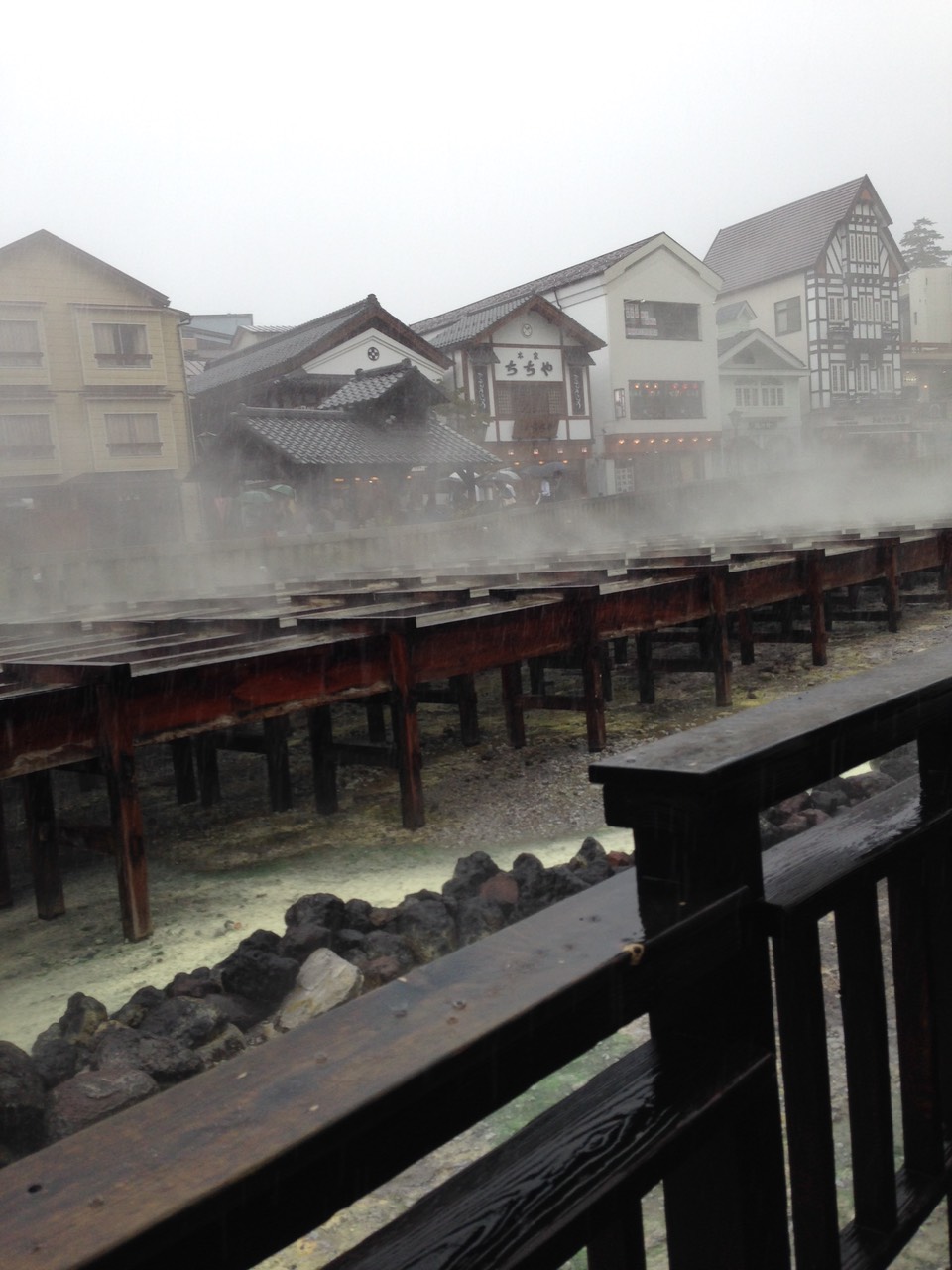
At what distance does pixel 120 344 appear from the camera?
26.9 m

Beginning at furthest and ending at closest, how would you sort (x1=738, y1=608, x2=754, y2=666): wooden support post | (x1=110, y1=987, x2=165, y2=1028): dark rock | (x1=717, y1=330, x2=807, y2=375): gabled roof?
(x1=717, y1=330, x2=807, y2=375): gabled roof < (x1=738, y1=608, x2=754, y2=666): wooden support post < (x1=110, y1=987, x2=165, y2=1028): dark rock

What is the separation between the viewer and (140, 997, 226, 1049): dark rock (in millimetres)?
3800

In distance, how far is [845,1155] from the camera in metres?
2.77

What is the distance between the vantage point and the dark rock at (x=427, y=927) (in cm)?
445

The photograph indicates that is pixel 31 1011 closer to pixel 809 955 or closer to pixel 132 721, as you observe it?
pixel 132 721

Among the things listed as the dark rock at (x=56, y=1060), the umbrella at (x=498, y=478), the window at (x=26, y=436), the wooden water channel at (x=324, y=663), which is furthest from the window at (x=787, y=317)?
the dark rock at (x=56, y=1060)

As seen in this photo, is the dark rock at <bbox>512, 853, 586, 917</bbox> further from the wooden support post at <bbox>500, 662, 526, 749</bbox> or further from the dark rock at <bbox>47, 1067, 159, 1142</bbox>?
the wooden support post at <bbox>500, 662, 526, 749</bbox>

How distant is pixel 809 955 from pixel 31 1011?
4.10 m

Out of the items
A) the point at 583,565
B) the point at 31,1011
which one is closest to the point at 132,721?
the point at 31,1011

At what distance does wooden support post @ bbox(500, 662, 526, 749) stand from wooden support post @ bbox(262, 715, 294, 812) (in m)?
1.73

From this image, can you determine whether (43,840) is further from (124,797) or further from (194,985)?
(194,985)

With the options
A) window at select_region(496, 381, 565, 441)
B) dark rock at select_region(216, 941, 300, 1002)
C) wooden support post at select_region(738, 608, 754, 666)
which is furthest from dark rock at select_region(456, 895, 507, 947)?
window at select_region(496, 381, 565, 441)

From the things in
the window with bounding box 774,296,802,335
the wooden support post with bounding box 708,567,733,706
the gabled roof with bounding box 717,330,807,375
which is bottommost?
the wooden support post with bounding box 708,567,733,706

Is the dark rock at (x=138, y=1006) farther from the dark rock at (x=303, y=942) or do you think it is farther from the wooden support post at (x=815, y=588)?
the wooden support post at (x=815, y=588)
